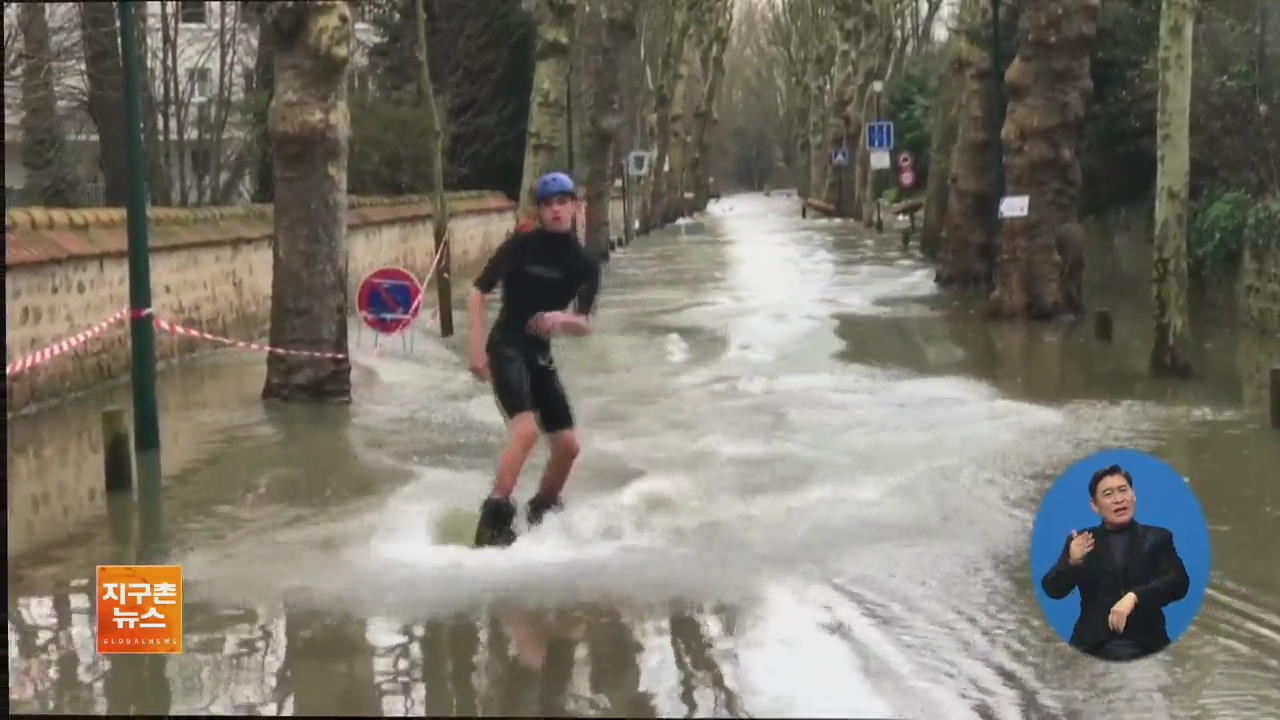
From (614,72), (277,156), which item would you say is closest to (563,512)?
(277,156)

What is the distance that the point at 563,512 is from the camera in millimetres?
8688

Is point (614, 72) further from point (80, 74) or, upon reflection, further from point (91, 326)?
point (91, 326)

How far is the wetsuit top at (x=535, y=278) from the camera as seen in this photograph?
7836 mm

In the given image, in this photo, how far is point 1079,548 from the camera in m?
4.94

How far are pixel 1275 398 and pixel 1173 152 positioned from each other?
2.86m

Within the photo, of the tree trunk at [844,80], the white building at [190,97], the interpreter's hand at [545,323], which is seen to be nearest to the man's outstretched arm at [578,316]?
the interpreter's hand at [545,323]

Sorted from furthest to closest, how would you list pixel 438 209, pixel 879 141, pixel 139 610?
pixel 879 141 → pixel 438 209 → pixel 139 610

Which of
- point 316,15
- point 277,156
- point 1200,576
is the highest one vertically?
point 316,15

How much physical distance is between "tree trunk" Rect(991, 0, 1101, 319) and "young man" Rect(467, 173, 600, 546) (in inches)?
451

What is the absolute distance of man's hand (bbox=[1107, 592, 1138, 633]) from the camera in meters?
4.94

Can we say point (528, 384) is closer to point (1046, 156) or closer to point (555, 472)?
point (555, 472)

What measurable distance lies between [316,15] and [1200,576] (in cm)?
918

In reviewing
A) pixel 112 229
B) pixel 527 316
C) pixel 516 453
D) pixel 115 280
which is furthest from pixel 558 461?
pixel 112 229

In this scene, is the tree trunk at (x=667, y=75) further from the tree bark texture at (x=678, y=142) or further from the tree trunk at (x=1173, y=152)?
the tree trunk at (x=1173, y=152)
